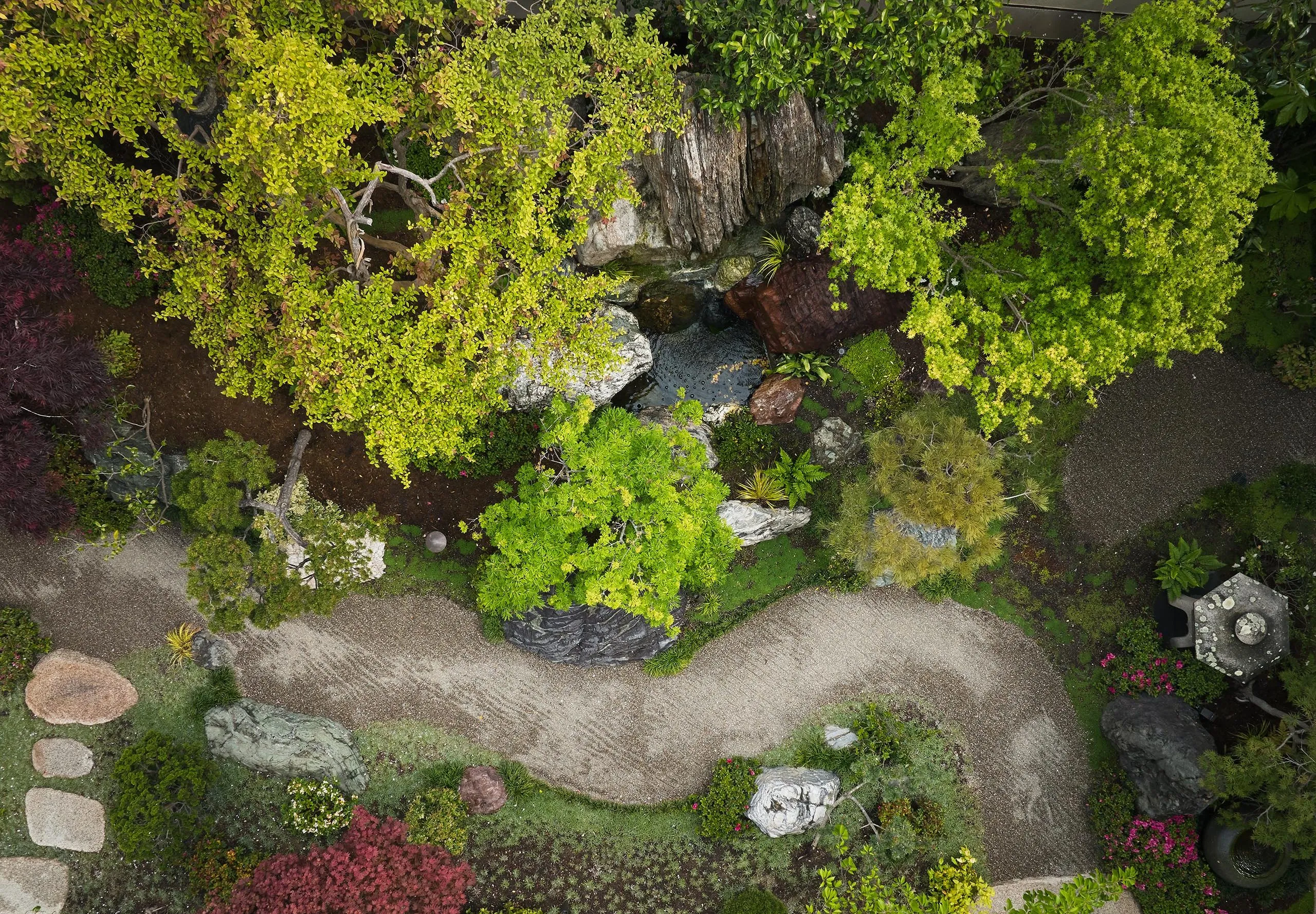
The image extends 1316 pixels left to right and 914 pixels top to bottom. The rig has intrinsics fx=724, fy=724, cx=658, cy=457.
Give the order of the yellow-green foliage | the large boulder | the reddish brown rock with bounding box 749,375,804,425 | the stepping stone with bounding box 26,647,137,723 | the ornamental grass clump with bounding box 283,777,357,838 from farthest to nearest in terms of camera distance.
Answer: the reddish brown rock with bounding box 749,375,804,425 → the stepping stone with bounding box 26,647,137,723 → the yellow-green foliage → the ornamental grass clump with bounding box 283,777,357,838 → the large boulder

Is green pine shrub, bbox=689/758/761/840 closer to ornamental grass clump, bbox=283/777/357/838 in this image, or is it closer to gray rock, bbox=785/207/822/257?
ornamental grass clump, bbox=283/777/357/838

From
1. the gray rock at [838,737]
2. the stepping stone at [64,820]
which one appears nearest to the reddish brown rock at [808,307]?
the gray rock at [838,737]

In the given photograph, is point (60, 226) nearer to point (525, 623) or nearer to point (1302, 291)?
→ point (525, 623)

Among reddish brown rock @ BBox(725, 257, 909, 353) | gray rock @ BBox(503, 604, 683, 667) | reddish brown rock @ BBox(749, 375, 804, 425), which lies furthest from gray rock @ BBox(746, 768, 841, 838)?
reddish brown rock @ BBox(725, 257, 909, 353)

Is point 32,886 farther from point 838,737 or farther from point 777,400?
point 777,400

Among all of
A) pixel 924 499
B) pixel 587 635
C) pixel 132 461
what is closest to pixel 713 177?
pixel 924 499

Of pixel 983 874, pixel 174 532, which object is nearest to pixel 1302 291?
pixel 983 874
